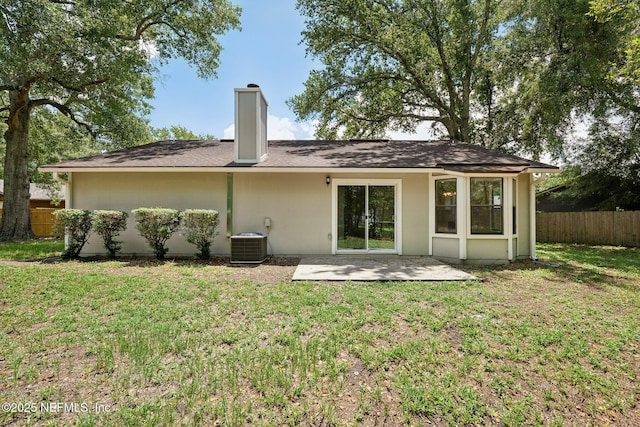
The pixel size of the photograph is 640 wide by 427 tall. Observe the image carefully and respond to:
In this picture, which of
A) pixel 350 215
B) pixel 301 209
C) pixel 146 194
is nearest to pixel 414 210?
pixel 350 215

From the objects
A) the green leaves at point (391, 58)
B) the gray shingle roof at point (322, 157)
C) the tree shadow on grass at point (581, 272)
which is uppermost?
the green leaves at point (391, 58)

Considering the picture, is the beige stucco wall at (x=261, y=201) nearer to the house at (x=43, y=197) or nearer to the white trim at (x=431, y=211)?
the white trim at (x=431, y=211)

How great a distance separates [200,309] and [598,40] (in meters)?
16.7

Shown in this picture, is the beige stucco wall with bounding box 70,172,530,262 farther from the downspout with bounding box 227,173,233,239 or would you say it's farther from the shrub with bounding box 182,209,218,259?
the shrub with bounding box 182,209,218,259

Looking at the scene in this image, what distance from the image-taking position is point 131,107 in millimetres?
14562

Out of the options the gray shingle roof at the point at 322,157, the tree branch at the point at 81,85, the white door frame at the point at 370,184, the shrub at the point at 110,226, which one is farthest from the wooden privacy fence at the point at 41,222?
the white door frame at the point at 370,184

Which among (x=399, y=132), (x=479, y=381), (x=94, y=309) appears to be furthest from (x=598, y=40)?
(x=94, y=309)

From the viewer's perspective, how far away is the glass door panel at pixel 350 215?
8.80 meters

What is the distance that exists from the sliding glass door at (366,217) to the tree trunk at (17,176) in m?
13.2

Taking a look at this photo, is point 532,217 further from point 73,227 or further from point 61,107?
point 61,107

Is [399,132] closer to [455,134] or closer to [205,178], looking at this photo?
[455,134]

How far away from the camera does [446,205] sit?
27.2 ft

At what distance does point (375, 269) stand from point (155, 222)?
562 centimetres

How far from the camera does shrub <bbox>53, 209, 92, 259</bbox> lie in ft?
25.2
